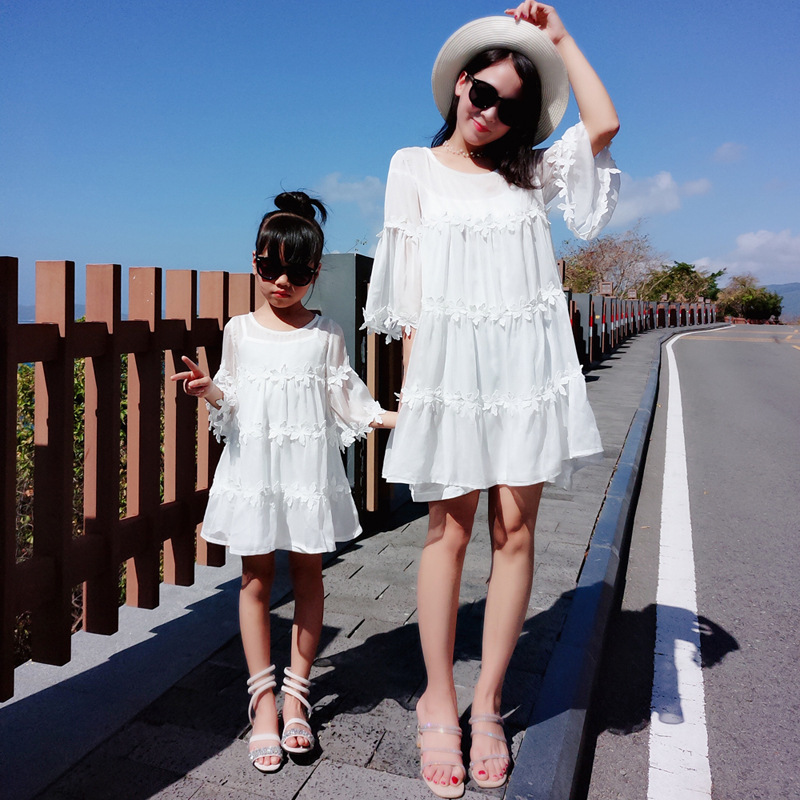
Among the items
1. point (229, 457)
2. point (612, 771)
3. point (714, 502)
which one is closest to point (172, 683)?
point (229, 457)

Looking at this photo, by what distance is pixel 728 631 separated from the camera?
343cm

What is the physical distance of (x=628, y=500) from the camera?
5336 mm

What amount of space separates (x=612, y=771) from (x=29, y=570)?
73.2 inches

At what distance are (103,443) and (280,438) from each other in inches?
29.3

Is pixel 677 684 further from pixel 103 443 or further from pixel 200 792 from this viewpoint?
pixel 103 443

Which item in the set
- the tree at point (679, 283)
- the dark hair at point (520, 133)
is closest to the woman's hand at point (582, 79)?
the dark hair at point (520, 133)

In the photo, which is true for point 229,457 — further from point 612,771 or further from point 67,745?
point 612,771

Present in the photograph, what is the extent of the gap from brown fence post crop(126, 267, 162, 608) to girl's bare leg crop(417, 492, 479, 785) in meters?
1.20

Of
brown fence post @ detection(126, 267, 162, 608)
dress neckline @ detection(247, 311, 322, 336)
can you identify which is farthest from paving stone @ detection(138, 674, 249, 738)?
dress neckline @ detection(247, 311, 322, 336)

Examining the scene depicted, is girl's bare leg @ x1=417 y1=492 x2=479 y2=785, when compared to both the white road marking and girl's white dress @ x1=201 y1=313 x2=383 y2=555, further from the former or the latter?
the white road marking

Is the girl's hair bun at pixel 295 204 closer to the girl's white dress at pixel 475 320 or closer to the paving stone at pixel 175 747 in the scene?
the girl's white dress at pixel 475 320

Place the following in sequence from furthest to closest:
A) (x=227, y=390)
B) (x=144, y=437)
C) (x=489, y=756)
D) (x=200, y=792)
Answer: (x=144, y=437), (x=227, y=390), (x=489, y=756), (x=200, y=792)

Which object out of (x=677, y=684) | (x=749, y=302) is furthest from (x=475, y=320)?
(x=749, y=302)

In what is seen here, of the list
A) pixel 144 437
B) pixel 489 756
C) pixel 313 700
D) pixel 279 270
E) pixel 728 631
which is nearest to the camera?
pixel 489 756
